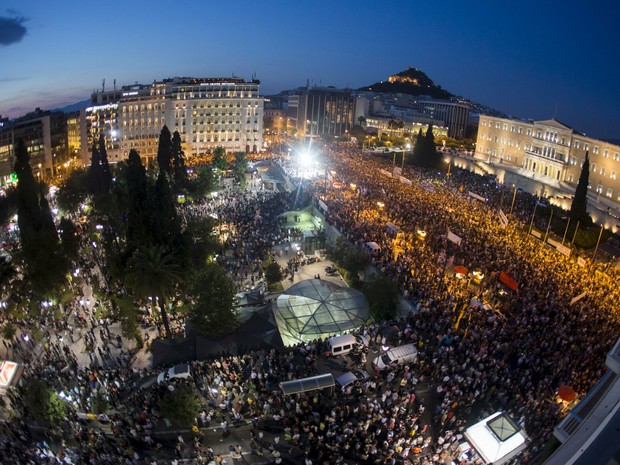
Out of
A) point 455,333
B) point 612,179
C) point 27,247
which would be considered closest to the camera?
point 455,333

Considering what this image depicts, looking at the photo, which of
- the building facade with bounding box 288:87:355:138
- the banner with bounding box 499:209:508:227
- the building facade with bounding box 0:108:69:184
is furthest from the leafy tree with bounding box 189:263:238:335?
the building facade with bounding box 288:87:355:138

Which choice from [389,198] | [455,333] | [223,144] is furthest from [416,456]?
[223,144]

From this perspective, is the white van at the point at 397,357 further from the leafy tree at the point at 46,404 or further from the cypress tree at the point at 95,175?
the cypress tree at the point at 95,175

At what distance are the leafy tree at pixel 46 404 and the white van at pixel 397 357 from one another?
13.1 metres

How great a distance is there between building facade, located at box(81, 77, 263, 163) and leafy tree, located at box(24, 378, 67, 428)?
67130 mm

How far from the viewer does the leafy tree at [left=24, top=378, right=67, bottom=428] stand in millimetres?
17266

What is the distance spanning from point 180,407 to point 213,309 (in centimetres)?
581

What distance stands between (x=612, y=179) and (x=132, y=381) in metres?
50.0

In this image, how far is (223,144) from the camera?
84312 millimetres

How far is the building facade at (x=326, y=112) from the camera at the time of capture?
421ft

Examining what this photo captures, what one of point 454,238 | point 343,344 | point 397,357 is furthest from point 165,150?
point 397,357

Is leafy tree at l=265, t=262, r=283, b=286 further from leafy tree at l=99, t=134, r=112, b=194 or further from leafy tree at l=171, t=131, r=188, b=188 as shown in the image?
leafy tree at l=171, t=131, r=188, b=188

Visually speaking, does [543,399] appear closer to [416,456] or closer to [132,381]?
[416,456]

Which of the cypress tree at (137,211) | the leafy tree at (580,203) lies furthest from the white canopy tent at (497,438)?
the leafy tree at (580,203)
